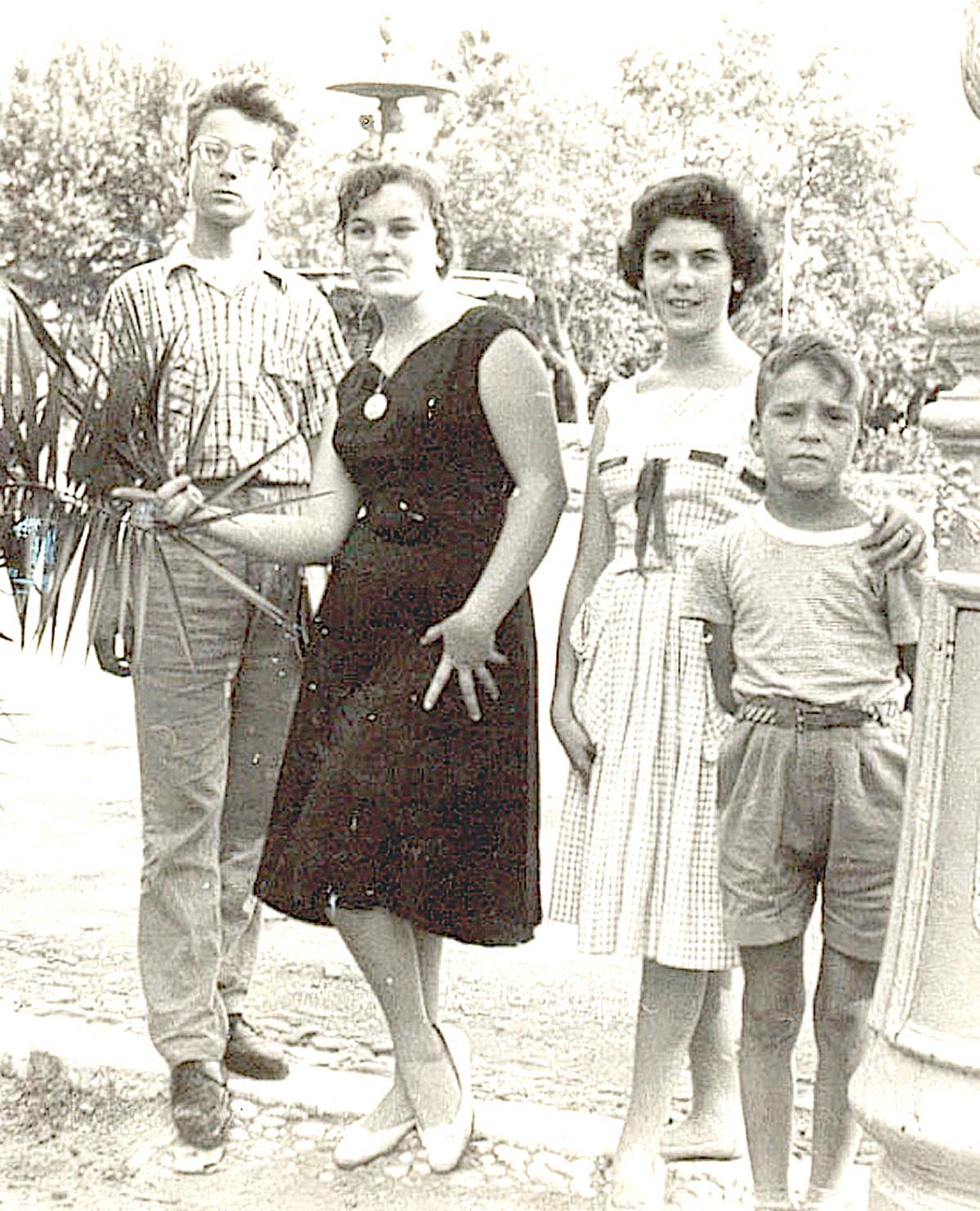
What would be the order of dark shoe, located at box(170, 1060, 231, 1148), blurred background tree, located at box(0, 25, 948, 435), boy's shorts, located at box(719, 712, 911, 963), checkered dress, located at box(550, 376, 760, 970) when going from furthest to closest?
blurred background tree, located at box(0, 25, 948, 435) < dark shoe, located at box(170, 1060, 231, 1148) < checkered dress, located at box(550, 376, 760, 970) < boy's shorts, located at box(719, 712, 911, 963)

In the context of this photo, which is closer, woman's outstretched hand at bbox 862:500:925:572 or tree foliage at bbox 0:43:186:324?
woman's outstretched hand at bbox 862:500:925:572

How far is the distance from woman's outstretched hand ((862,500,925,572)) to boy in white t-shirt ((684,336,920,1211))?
0.08 ft

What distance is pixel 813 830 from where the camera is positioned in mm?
3191

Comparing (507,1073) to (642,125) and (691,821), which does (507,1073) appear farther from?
(642,125)

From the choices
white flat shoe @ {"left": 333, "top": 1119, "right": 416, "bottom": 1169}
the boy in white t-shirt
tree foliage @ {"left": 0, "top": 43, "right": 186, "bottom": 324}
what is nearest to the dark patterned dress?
white flat shoe @ {"left": 333, "top": 1119, "right": 416, "bottom": 1169}

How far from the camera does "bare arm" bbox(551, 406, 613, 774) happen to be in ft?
12.0

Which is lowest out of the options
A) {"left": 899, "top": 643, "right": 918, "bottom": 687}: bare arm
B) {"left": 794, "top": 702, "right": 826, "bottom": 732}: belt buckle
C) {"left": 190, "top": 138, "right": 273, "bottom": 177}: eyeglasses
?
{"left": 794, "top": 702, "right": 826, "bottom": 732}: belt buckle

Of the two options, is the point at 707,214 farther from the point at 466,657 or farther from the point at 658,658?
the point at 466,657

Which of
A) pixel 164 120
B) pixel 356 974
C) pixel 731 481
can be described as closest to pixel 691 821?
pixel 731 481

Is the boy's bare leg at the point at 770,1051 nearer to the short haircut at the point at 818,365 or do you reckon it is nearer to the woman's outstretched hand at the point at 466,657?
the woman's outstretched hand at the point at 466,657

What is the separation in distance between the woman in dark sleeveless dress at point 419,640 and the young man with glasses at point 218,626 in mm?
268

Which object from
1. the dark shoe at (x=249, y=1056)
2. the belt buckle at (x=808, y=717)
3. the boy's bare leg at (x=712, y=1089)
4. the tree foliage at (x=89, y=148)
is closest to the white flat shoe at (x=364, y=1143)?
the dark shoe at (x=249, y=1056)

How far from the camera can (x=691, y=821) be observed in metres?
3.48

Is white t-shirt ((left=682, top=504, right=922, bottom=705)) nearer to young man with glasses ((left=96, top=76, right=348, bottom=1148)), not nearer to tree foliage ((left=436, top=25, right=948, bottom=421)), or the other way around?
young man with glasses ((left=96, top=76, right=348, bottom=1148))
